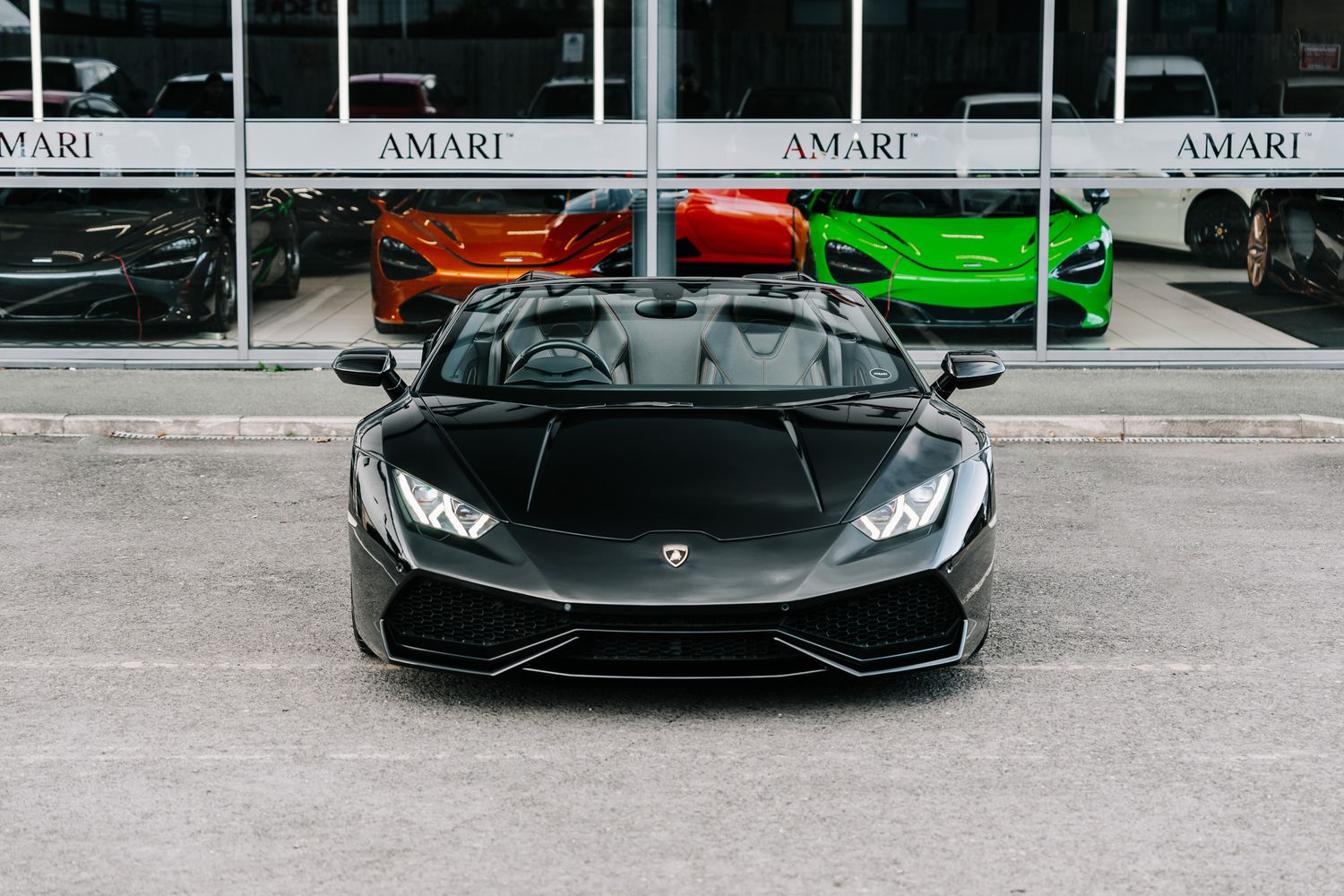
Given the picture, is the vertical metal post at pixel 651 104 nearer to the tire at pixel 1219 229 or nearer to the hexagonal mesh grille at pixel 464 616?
the tire at pixel 1219 229

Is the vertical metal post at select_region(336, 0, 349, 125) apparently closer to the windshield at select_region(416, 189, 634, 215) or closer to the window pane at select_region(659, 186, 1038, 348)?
the windshield at select_region(416, 189, 634, 215)

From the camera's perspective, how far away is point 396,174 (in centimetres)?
1277

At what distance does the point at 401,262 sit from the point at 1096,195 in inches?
198

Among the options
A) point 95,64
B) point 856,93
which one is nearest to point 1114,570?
point 856,93

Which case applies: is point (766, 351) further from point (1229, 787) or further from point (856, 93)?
point (856, 93)

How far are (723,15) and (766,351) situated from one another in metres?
6.86

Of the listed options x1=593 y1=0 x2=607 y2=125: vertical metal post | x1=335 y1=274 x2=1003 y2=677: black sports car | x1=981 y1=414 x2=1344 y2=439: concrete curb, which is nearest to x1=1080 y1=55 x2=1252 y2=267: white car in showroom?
x1=981 y1=414 x2=1344 y2=439: concrete curb

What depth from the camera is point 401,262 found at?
12828 millimetres

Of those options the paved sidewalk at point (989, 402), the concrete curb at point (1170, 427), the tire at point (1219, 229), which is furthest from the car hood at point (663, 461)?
the tire at point (1219, 229)

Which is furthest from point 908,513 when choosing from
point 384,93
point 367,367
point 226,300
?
point 226,300

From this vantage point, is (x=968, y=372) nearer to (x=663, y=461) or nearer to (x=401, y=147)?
(x=663, y=461)

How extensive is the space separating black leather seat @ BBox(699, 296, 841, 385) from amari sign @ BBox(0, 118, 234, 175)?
7.22 m

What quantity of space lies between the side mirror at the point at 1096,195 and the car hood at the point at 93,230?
638 centimetres

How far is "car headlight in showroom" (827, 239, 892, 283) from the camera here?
12.9 metres
